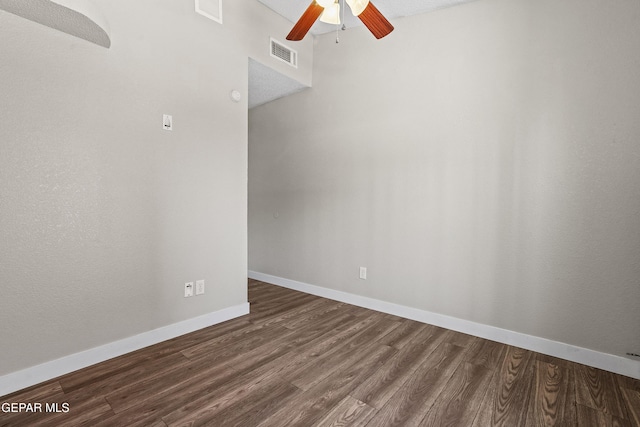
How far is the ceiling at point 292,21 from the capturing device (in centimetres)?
274

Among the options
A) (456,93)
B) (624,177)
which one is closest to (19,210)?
(456,93)

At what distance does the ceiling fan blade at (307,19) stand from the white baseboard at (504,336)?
8.57 ft

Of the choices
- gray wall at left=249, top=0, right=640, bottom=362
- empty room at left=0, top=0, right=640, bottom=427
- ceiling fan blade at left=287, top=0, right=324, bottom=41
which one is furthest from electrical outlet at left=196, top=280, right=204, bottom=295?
ceiling fan blade at left=287, top=0, right=324, bottom=41

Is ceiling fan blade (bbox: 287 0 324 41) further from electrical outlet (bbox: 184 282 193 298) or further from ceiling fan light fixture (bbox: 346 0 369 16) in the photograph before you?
electrical outlet (bbox: 184 282 193 298)

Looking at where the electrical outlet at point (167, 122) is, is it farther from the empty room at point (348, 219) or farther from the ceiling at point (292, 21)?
the ceiling at point (292, 21)

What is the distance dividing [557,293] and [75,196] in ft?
11.5

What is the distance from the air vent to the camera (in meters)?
3.16

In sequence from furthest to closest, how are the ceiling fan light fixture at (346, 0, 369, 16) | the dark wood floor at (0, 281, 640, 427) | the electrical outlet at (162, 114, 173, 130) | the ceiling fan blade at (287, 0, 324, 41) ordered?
the electrical outlet at (162, 114, 173, 130), the ceiling fan blade at (287, 0, 324, 41), the ceiling fan light fixture at (346, 0, 369, 16), the dark wood floor at (0, 281, 640, 427)

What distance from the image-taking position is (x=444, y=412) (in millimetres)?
1612

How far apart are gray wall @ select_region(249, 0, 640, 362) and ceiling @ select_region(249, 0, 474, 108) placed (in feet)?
0.36

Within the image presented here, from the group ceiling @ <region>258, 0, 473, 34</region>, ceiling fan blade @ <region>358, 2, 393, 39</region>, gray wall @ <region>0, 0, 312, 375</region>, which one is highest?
ceiling @ <region>258, 0, 473, 34</region>

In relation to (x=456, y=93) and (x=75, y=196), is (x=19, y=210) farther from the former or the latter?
(x=456, y=93)

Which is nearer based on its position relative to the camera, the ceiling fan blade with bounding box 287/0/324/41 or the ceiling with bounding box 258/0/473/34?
the ceiling fan blade with bounding box 287/0/324/41

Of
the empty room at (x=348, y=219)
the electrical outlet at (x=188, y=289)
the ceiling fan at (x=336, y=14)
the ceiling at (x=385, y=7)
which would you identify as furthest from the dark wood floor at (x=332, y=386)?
the ceiling at (x=385, y=7)
